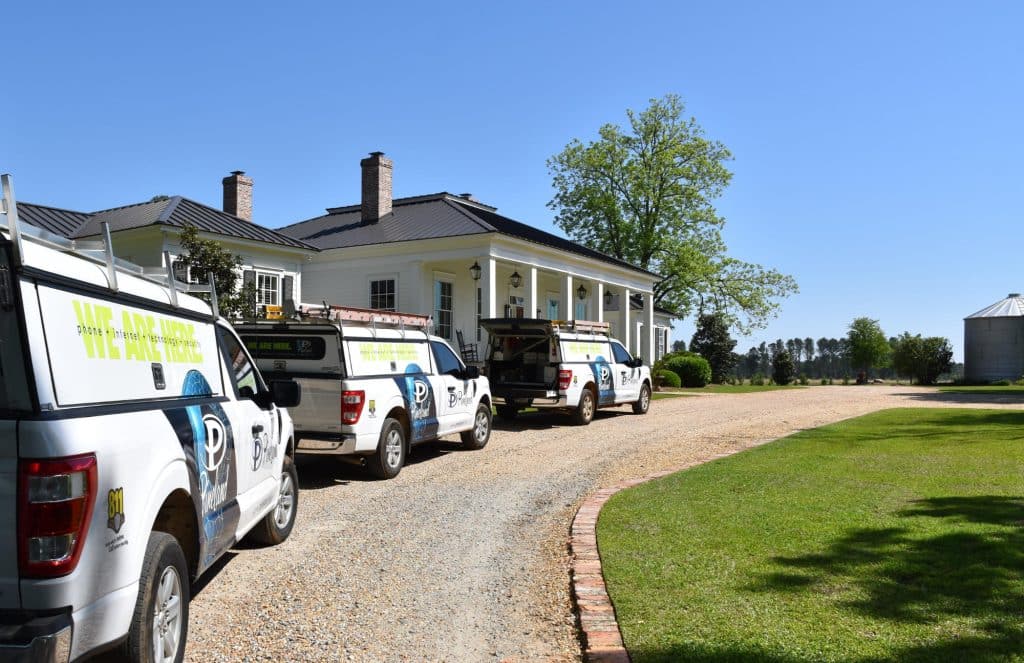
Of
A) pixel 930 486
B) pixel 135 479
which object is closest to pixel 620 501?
pixel 930 486

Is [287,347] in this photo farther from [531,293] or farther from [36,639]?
[531,293]

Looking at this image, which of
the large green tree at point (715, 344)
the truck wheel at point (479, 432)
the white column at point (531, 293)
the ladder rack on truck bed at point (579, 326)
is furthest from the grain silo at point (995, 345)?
the truck wheel at point (479, 432)

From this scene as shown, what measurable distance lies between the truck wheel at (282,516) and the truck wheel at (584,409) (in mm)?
10446

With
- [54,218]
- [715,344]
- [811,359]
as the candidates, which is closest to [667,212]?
[715,344]

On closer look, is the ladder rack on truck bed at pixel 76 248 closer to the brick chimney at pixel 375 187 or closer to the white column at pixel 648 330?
the brick chimney at pixel 375 187

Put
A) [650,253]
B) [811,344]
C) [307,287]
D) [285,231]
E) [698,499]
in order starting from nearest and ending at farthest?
[698,499]
[307,287]
[285,231]
[650,253]
[811,344]

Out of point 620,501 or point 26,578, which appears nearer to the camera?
point 26,578

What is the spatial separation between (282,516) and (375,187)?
70.7 feet

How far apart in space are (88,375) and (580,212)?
44.2 meters

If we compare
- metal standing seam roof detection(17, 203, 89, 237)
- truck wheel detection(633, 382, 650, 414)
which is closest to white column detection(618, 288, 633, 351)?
truck wheel detection(633, 382, 650, 414)

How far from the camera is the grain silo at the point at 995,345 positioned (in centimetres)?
4866

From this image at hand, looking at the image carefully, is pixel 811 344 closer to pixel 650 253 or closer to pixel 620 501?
pixel 650 253

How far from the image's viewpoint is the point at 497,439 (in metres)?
14.6

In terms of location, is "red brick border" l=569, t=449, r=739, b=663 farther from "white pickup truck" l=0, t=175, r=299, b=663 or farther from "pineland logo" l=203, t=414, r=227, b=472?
"pineland logo" l=203, t=414, r=227, b=472
